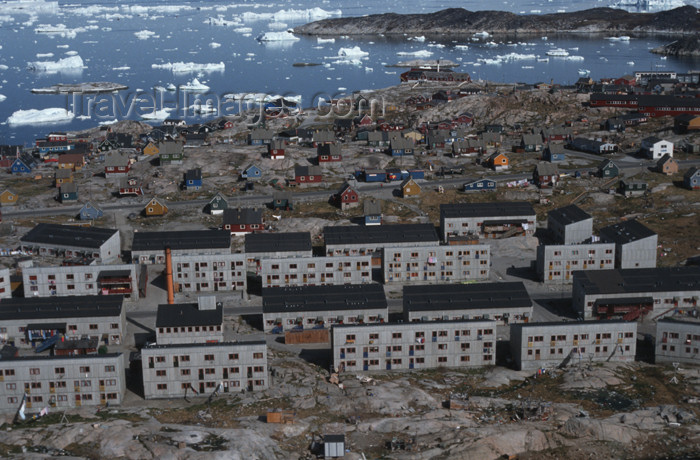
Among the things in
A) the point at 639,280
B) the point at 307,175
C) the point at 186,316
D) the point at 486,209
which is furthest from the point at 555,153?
the point at 186,316

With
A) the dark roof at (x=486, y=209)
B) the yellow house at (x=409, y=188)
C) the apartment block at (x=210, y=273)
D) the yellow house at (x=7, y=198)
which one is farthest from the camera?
the yellow house at (x=7, y=198)

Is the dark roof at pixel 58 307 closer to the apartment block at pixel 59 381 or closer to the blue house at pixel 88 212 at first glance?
the apartment block at pixel 59 381

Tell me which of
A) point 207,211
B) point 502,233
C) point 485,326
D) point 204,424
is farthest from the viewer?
point 207,211

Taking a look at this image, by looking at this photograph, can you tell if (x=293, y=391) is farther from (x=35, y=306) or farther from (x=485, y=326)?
(x=35, y=306)

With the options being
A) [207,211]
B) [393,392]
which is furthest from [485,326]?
[207,211]

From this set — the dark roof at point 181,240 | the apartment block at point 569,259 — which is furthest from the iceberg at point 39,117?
the apartment block at point 569,259

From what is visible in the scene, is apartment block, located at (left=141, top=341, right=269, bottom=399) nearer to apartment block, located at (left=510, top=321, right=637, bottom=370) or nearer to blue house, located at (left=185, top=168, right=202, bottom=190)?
apartment block, located at (left=510, top=321, right=637, bottom=370)

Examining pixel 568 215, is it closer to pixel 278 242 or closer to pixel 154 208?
pixel 278 242
